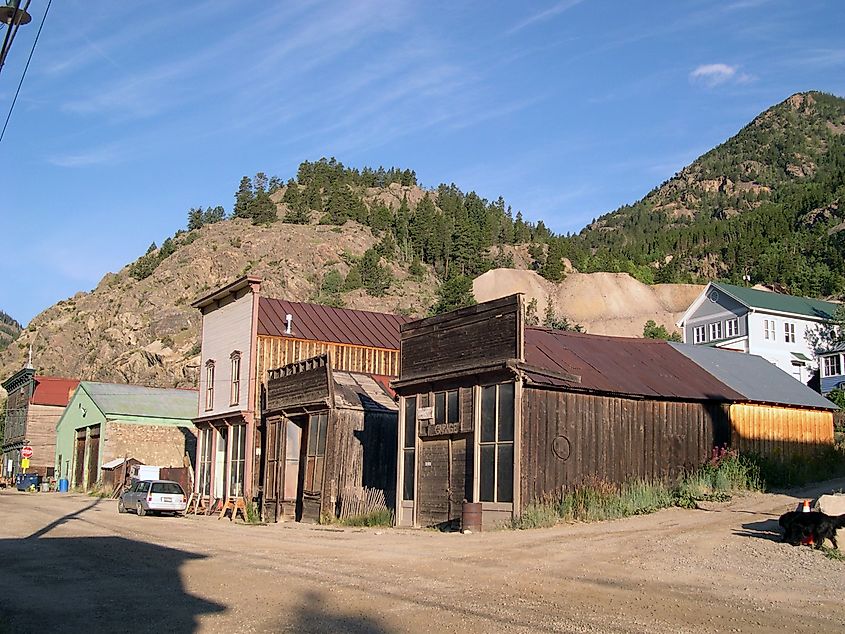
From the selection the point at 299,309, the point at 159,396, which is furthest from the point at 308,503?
the point at 159,396

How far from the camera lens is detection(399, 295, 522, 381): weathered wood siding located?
2197 cm

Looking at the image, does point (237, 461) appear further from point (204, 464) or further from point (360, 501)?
point (360, 501)

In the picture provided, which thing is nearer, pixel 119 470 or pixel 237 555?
pixel 237 555

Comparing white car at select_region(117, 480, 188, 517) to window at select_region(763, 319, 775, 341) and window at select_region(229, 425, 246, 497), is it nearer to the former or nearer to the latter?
window at select_region(229, 425, 246, 497)

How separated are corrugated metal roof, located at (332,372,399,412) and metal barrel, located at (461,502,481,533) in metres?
8.86

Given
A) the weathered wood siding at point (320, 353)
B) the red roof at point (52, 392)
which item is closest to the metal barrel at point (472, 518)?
the weathered wood siding at point (320, 353)

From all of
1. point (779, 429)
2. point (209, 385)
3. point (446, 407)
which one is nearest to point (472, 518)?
point (446, 407)

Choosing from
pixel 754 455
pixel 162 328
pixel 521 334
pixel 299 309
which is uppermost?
pixel 162 328

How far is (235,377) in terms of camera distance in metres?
37.5

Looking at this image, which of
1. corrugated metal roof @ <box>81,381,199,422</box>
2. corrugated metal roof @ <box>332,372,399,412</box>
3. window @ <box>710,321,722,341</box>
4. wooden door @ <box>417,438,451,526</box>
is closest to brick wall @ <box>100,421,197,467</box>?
corrugated metal roof @ <box>81,381,199,422</box>

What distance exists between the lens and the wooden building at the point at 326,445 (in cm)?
2919

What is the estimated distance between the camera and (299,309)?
38812mm

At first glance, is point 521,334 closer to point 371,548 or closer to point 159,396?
point 371,548

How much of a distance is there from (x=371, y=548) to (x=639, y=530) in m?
6.00
